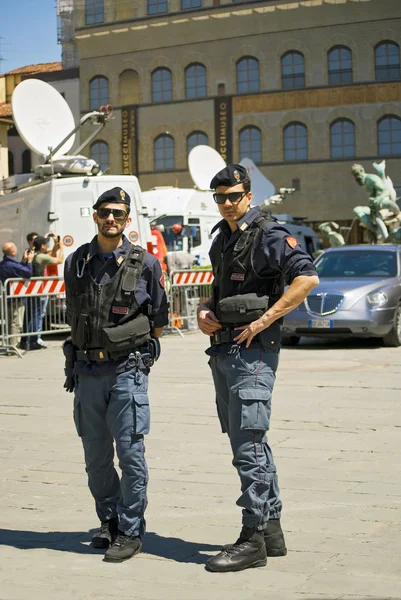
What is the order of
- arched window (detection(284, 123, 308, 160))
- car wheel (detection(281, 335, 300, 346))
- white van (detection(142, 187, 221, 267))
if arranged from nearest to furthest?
car wheel (detection(281, 335, 300, 346))
white van (detection(142, 187, 221, 267))
arched window (detection(284, 123, 308, 160))

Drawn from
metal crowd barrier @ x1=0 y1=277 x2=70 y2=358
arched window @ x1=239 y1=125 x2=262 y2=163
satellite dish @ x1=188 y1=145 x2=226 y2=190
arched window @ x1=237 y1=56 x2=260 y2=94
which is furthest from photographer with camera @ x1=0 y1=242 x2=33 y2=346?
arched window @ x1=237 y1=56 x2=260 y2=94

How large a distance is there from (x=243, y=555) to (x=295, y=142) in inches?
1895

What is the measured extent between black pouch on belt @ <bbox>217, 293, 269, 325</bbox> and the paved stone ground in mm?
1167

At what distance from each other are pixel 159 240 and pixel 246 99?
107 ft

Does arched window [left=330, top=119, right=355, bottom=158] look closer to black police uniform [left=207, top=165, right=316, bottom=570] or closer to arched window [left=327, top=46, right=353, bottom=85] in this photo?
arched window [left=327, top=46, right=353, bottom=85]

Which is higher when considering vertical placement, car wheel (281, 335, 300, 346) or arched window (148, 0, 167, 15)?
arched window (148, 0, 167, 15)

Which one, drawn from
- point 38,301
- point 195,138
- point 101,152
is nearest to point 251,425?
point 38,301

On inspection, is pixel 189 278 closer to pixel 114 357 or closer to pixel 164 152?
pixel 114 357

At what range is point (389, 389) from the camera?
1188 cm

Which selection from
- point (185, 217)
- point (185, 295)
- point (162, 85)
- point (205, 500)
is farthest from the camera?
point (162, 85)

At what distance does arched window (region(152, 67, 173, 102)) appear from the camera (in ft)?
182

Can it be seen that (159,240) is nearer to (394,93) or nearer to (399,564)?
(399,564)

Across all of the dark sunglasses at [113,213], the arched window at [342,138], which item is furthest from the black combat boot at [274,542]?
the arched window at [342,138]

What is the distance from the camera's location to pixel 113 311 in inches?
219
